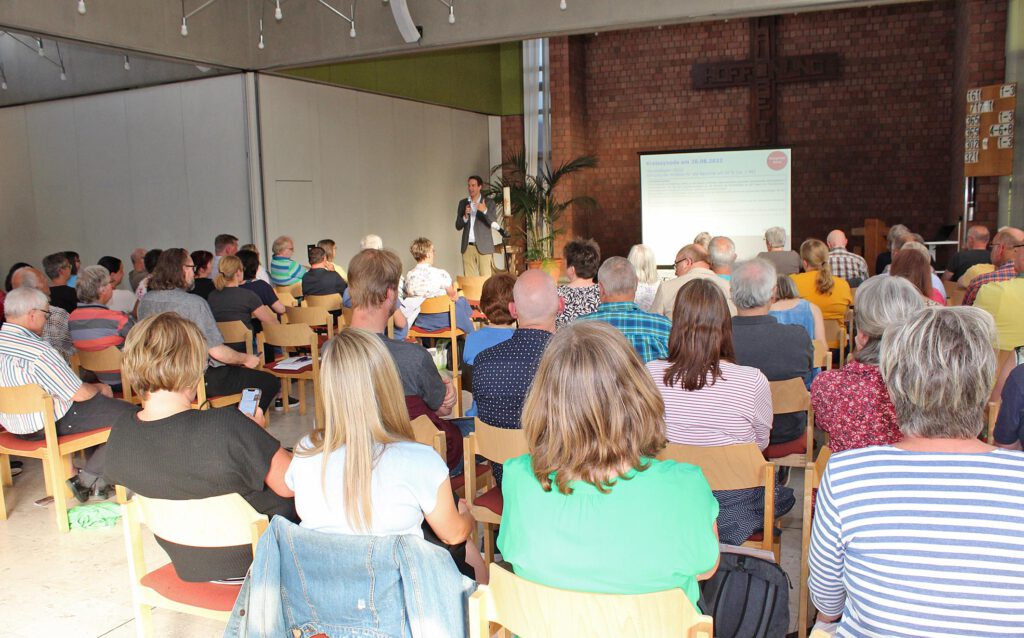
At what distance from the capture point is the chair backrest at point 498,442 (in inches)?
108

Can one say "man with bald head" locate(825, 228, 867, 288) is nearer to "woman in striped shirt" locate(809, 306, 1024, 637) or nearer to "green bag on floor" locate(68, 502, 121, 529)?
"woman in striped shirt" locate(809, 306, 1024, 637)

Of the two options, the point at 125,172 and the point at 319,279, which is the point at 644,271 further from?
the point at 125,172

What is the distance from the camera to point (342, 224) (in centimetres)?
1074

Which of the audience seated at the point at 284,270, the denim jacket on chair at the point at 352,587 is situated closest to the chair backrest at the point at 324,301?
the audience seated at the point at 284,270

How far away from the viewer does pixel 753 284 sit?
3861 millimetres

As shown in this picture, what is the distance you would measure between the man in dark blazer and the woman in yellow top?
17.7 feet

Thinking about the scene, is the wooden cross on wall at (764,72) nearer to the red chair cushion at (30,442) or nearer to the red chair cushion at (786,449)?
→ the red chair cushion at (786,449)

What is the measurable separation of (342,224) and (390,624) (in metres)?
9.21

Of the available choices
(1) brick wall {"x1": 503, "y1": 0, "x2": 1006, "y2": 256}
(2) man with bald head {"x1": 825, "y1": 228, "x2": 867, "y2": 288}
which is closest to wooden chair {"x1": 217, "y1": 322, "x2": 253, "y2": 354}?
(2) man with bald head {"x1": 825, "y1": 228, "x2": 867, "y2": 288}

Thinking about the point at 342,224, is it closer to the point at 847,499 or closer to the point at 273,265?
the point at 273,265

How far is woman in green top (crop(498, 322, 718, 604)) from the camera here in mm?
1713

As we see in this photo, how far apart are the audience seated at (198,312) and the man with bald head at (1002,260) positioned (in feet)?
15.0

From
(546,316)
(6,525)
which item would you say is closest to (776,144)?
(546,316)

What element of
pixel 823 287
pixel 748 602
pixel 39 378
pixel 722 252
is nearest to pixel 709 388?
pixel 748 602
